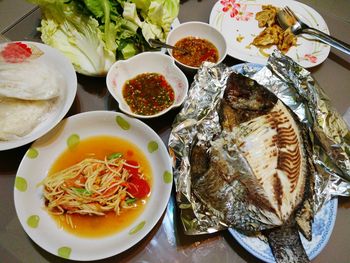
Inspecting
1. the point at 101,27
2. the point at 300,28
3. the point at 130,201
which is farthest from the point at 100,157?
the point at 300,28

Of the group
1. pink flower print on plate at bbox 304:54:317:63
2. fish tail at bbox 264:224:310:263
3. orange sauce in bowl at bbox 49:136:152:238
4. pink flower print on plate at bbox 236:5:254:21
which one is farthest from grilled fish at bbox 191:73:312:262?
pink flower print on plate at bbox 236:5:254:21

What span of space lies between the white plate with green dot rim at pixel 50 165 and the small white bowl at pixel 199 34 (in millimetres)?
591

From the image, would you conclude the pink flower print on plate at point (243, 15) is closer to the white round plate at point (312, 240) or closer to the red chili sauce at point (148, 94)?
the red chili sauce at point (148, 94)

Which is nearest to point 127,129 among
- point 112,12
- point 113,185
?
point 113,185

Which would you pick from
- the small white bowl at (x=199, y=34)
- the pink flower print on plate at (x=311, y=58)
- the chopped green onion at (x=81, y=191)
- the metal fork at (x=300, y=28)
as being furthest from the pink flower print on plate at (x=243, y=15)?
the chopped green onion at (x=81, y=191)

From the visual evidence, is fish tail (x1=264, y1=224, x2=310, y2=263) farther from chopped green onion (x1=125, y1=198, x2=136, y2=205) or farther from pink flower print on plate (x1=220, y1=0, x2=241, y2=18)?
pink flower print on plate (x1=220, y1=0, x2=241, y2=18)

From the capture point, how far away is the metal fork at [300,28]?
1.97 m

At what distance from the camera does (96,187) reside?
145cm

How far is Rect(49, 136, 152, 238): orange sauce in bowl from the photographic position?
1369 mm

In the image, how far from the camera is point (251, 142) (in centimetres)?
148

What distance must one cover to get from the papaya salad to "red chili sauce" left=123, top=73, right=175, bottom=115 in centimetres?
29

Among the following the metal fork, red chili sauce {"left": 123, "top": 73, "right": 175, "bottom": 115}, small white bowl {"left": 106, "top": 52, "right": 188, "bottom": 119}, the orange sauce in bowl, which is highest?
the metal fork

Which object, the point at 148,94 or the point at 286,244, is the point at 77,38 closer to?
the point at 148,94

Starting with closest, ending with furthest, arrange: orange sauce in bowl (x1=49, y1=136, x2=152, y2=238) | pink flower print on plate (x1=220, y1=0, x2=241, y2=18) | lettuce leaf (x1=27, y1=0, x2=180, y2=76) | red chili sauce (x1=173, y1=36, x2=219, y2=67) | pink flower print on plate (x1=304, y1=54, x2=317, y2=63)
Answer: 1. orange sauce in bowl (x1=49, y1=136, x2=152, y2=238)
2. lettuce leaf (x1=27, y1=0, x2=180, y2=76)
3. red chili sauce (x1=173, y1=36, x2=219, y2=67)
4. pink flower print on plate (x1=304, y1=54, x2=317, y2=63)
5. pink flower print on plate (x1=220, y1=0, x2=241, y2=18)
